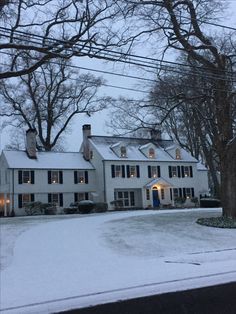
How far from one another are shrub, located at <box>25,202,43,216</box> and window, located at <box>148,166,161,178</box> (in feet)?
42.8

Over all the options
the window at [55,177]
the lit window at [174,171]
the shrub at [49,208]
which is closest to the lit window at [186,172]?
the lit window at [174,171]

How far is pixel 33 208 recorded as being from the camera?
134 feet

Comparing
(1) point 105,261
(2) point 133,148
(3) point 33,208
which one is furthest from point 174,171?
(1) point 105,261

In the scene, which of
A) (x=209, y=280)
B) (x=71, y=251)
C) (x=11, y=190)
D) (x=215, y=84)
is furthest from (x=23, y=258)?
(x=11, y=190)

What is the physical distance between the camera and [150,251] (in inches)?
691

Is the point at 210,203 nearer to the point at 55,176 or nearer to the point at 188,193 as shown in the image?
the point at 188,193

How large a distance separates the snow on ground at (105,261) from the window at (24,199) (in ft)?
56.2

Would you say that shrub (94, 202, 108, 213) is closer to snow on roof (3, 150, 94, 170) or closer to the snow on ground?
snow on roof (3, 150, 94, 170)

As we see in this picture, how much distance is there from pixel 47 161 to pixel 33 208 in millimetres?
6345

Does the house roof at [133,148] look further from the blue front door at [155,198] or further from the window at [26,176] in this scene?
the window at [26,176]

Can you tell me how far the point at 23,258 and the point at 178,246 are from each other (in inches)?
249

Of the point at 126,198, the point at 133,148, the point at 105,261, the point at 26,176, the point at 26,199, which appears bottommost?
the point at 105,261

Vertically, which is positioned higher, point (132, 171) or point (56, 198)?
point (132, 171)

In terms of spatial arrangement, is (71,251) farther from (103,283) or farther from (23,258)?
(103,283)
